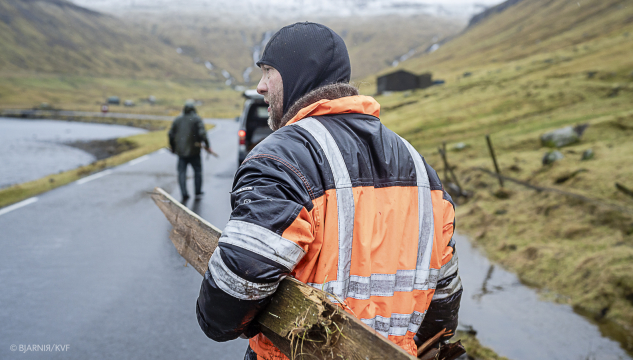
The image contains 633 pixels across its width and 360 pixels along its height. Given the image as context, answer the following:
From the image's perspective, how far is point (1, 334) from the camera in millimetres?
3725

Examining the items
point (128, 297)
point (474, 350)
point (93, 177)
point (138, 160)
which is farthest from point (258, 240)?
point (138, 160)

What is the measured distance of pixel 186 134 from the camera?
8680 mm

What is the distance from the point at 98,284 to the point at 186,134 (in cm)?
437

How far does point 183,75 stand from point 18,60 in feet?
207

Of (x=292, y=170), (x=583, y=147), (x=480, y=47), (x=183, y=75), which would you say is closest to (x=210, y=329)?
(x=292, y=170)

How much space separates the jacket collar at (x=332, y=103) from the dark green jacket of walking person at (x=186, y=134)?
7.36 m

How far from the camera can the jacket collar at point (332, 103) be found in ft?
5.44

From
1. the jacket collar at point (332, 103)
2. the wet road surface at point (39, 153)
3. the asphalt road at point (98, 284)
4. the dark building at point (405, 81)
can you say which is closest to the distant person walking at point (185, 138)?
the asphalt road at point (98, 284)

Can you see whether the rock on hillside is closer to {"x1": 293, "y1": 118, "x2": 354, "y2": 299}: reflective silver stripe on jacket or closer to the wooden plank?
{"x1": 293, "y1": 118, "x2": 354, "y2": 299}: reflective silver stripe on jacket

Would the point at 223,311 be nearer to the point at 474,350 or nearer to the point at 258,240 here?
the point at 258,240

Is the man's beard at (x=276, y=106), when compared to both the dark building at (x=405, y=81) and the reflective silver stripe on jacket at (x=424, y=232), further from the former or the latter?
the dark building at (x=405, y=81)

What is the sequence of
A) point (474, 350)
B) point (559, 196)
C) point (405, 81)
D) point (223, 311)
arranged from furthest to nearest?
1. point (405, 81)
2. point (559, 196)
3. point (474, 350)
4. point (223, 311)

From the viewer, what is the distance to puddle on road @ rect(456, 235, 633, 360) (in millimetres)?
4691

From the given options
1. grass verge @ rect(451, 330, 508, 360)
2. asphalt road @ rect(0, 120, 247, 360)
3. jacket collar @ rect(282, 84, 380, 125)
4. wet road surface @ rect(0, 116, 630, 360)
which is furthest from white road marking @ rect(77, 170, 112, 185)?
jacket collar @ rect(282, 84, 380, 125)
